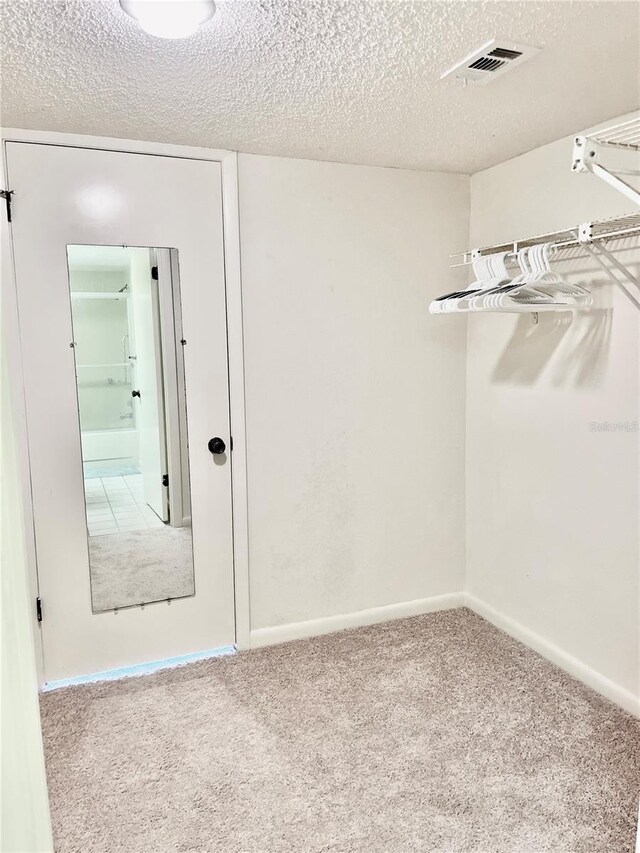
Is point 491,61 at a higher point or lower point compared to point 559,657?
higher

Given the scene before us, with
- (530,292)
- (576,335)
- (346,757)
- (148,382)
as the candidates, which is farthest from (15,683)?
(576,335)

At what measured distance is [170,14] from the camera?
4.69 feet

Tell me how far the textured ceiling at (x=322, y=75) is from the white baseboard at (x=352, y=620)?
2.13m

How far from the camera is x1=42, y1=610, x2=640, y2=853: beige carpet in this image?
179cm

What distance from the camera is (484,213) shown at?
3000 millimetres

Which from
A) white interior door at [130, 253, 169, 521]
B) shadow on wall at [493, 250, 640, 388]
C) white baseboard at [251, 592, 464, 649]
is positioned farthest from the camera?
white baseboard at [251, 592, 464, 649]

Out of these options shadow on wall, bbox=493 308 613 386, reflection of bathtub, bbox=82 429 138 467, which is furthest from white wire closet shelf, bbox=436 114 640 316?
reflection of bathtub, bbox=82 429 138 467

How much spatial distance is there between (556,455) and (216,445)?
1.46 m

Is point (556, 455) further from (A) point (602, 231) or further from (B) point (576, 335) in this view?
(A) point (602, 231)

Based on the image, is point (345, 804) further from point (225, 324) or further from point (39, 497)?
point (225, 324)

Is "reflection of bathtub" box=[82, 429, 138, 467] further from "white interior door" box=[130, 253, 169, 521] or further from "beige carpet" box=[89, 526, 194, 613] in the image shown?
"beige carpet" box=[89, 526, 194, 613]

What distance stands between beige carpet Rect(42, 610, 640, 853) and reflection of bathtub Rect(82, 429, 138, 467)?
93 centimetres

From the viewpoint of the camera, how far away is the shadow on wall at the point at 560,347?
7.86 feet

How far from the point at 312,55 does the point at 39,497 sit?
74.2 inches
